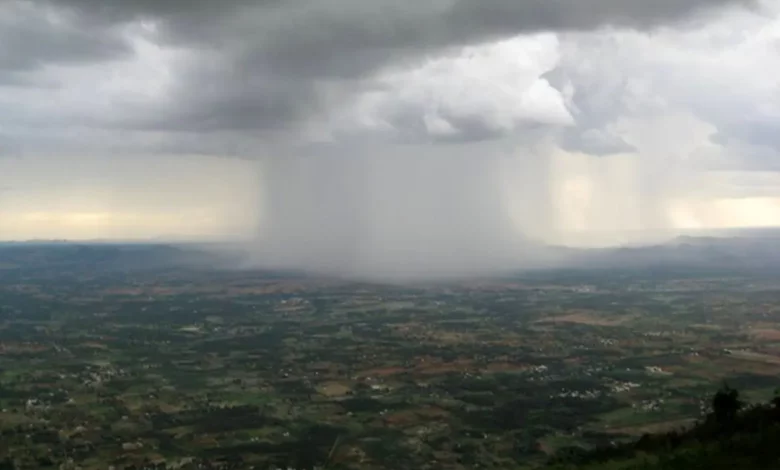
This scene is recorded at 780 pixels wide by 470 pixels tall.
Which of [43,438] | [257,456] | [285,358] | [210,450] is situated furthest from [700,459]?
[285,358]

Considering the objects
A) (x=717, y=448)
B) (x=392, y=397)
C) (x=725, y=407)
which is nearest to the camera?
(x=717, y=448)

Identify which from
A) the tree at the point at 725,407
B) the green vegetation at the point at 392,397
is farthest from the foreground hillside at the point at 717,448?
the green vegetation at the point at 392,397

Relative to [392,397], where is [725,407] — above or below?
above

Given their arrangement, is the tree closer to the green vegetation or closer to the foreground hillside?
the foreground hillside

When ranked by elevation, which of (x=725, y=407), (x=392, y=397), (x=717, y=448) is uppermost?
(x=717, y=448)

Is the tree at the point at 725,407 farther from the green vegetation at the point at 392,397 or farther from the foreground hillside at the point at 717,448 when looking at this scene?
the green vegetation at the point at 392,397

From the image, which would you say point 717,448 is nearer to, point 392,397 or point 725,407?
point 725,407

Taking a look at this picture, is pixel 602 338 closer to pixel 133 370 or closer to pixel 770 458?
pixel 133 370

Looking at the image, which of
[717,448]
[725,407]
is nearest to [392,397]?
[725,407]

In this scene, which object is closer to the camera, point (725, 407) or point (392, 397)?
point (725, 407)
